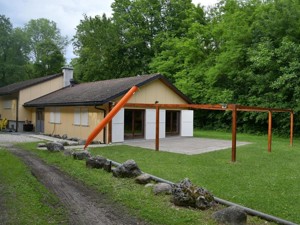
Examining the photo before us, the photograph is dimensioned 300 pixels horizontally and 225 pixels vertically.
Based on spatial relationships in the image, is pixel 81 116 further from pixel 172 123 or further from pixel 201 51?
pixel 201 51

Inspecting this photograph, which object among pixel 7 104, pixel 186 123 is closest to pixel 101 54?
pixel 7 104

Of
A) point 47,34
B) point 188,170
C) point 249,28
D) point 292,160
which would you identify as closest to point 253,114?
point 249,28

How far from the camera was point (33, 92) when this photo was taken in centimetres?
2500

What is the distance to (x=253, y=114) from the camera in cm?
2438

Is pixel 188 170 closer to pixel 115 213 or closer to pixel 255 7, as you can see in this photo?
pixel 115 213

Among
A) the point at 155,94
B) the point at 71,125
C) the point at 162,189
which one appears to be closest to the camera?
the point at 162,189

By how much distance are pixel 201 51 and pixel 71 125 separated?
17207mm

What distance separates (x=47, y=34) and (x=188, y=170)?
55.1 meters

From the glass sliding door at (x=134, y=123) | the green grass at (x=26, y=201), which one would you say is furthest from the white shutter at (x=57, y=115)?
the green grass at (x=26, y=201)

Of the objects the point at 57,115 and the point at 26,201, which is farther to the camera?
the point at 57,115

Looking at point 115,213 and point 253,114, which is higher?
point 253,114

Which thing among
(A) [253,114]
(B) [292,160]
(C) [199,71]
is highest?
(C) [199,71]

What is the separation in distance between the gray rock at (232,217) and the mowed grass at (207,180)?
0.20 meters

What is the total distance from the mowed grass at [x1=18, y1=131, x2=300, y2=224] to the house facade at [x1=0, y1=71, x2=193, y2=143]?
4.29m
